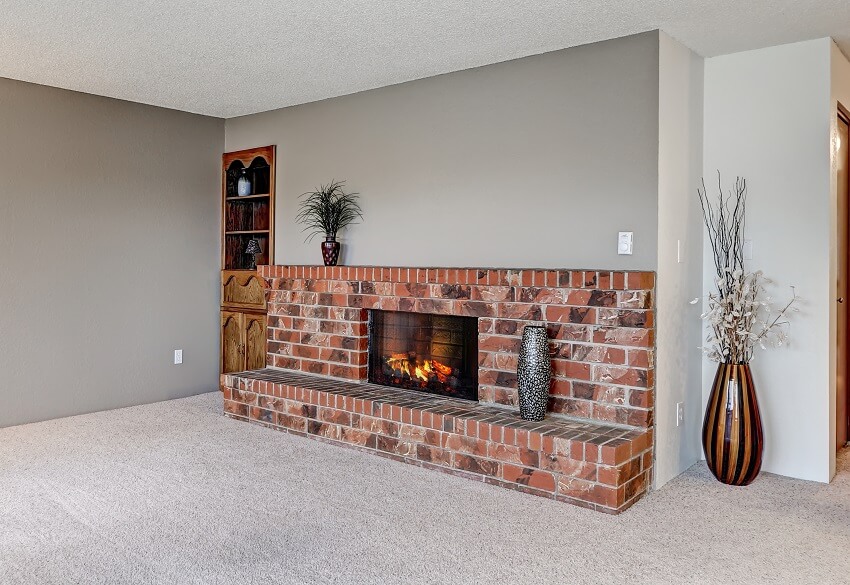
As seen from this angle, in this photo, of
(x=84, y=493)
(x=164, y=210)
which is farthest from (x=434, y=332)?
(x=164, y=210)

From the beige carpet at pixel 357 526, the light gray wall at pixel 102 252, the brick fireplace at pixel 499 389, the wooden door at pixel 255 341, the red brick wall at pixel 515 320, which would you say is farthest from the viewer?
the wooden door at pixel 255 341

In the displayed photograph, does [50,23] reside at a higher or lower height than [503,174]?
higher

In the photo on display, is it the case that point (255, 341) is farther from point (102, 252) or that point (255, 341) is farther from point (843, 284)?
point (843, 284)

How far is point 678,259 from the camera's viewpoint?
3564 millimetres

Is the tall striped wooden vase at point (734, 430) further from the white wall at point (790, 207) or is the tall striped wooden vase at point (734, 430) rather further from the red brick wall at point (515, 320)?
the red brick wall at point (515, 320)

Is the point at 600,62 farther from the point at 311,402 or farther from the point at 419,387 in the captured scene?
the point at 311,402

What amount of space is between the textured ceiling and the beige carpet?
2.26 metres

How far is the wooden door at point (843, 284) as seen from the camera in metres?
3.90

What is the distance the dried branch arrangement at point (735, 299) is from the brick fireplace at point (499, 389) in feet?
1.54

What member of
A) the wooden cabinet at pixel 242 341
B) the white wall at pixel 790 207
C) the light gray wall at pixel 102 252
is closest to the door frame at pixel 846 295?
the white wall at pixel 790 207

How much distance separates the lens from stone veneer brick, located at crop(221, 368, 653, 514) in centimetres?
307

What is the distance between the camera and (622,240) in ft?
11.3

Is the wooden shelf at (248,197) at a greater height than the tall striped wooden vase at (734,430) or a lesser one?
greater

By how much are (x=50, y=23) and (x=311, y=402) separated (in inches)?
96.9
